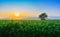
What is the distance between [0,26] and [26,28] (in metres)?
0.77

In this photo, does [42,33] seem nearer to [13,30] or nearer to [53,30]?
[53,30]

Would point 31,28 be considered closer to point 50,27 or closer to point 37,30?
point 37,30

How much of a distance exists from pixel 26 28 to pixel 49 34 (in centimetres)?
67

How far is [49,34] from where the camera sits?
16.2 feet

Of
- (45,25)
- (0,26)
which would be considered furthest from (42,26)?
(0,26)

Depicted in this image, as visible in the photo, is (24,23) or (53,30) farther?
Result: (24,23)

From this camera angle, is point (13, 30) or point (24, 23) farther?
point (24, 23)

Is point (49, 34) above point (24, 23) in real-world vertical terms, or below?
below

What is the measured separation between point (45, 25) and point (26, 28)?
610 mm

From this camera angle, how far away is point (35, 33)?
4.94 metres

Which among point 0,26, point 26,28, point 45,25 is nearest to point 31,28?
point 26,28

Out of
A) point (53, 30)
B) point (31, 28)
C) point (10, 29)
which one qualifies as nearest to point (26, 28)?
point (31, 28)

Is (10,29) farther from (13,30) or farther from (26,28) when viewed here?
(26,28)

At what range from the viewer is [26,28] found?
5.03 m
